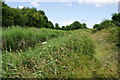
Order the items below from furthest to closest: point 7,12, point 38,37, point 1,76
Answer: point 7,12 < point 38,37 < point 1,76

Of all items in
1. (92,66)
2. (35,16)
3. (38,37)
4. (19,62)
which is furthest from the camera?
(35,16)

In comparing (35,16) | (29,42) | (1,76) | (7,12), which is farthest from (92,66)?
(35,16)

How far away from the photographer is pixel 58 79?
1.51m

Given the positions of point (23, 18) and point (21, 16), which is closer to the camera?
point (21, 16)

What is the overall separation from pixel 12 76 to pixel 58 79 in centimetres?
48

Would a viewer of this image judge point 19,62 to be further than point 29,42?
No

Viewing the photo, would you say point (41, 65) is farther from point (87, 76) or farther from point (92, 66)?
point (92, 66)

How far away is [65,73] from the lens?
5.38 ft

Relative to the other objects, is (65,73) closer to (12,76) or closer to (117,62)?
(12,76)

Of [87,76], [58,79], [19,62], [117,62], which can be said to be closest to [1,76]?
[19,62]

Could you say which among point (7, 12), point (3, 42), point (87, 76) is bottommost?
point (87, 76)

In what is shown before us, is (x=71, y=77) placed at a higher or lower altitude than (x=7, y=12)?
lower

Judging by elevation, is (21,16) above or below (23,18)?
above

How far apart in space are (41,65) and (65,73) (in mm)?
294
